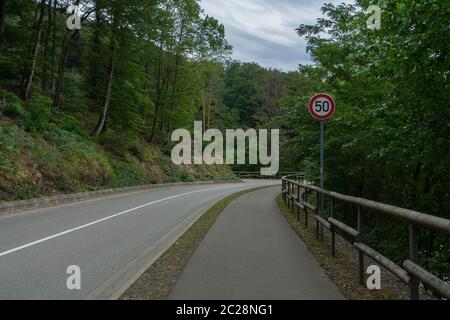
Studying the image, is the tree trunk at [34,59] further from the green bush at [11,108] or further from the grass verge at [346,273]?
the grass verge at [346,273]

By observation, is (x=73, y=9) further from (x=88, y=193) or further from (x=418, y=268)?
(x=418, y=268)

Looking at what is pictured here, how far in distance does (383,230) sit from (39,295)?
968 cm

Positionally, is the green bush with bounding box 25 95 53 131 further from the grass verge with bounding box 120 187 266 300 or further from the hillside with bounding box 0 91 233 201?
the grass verge with bounding box 120 187 266 300

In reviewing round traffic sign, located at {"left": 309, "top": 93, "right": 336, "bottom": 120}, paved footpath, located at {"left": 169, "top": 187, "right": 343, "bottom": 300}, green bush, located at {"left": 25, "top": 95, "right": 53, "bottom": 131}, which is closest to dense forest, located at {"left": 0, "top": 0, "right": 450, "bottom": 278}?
green bush, located at {"left": 25, "top": 95, "right": 53, "bottom": 131}

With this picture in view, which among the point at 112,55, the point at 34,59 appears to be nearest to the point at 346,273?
the point at 34,59

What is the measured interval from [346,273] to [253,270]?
4.69 feet

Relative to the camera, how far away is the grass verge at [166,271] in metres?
5.77

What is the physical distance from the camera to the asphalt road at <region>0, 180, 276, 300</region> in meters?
6.25

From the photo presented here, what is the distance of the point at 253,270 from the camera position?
279 inches

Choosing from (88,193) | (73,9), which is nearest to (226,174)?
(73,9)

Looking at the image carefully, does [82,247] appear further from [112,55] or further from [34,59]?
[112,55]

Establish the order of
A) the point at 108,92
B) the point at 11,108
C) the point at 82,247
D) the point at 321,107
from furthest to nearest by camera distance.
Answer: the point at 108,92 → the point at 11,108 → the point at 321,107 → the point at 82,247

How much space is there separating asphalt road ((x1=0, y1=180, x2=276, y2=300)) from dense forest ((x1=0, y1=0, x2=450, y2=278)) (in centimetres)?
428

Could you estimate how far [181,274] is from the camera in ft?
22.6
